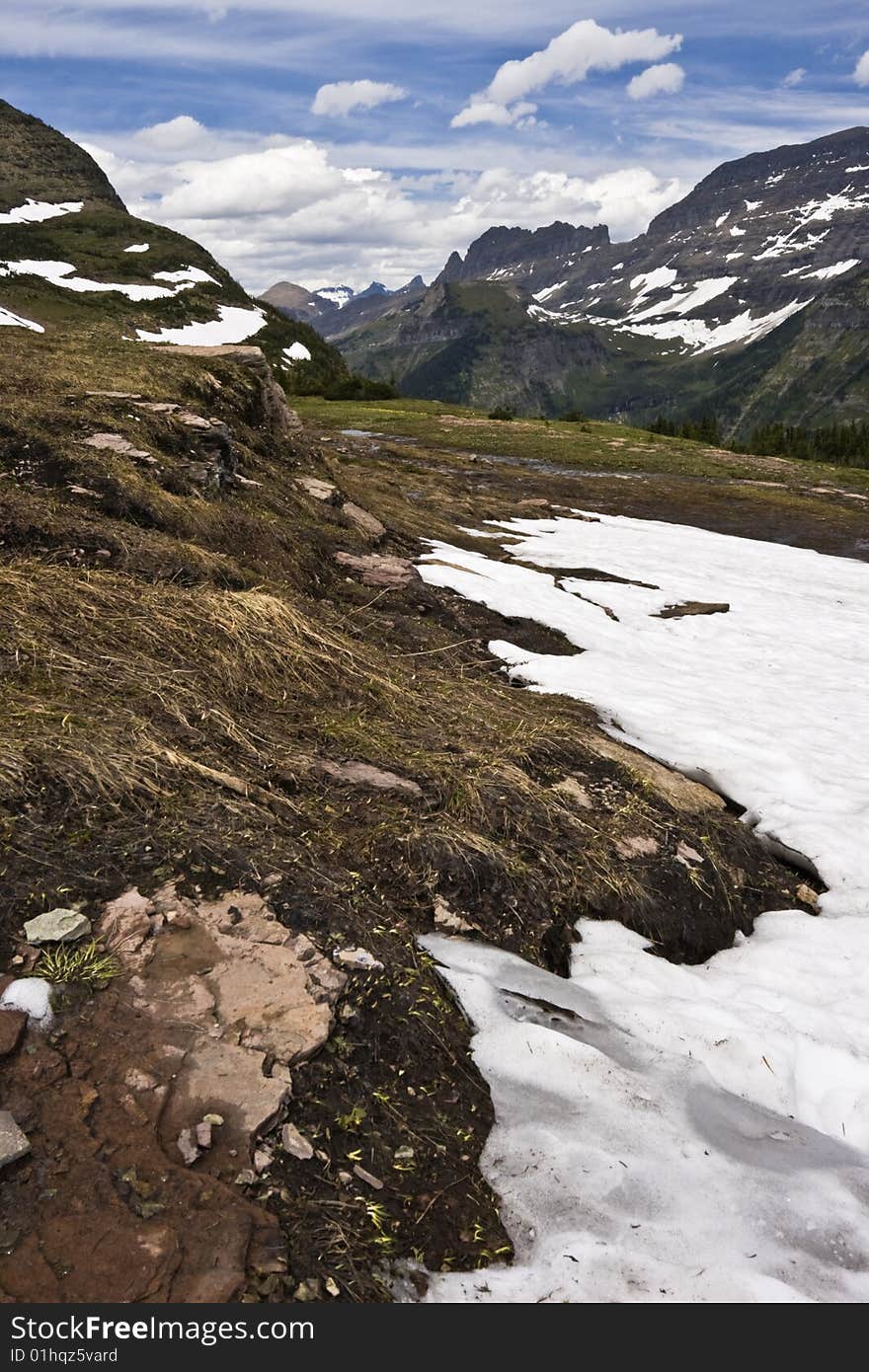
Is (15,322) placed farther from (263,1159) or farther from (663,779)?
(263,1159)

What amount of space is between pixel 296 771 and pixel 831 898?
4.80 meters

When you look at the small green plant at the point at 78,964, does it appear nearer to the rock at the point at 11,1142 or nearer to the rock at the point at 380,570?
the rock at the point at 11,1142

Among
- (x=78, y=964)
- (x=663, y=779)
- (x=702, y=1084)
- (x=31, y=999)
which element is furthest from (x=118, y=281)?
(x=702, y=1084)

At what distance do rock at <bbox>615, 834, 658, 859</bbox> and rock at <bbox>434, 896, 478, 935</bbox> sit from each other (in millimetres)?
1702

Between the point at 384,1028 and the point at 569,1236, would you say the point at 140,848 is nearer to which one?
the point at 384,1028

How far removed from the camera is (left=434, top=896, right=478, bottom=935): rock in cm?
528

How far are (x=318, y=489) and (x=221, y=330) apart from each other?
4031 inches

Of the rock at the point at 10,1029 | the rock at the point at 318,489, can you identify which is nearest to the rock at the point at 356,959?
the rock at the point at 10,1029

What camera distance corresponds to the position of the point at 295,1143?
3455mm

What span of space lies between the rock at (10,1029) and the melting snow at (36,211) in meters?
157

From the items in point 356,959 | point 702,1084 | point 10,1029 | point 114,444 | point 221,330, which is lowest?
point 702,1084

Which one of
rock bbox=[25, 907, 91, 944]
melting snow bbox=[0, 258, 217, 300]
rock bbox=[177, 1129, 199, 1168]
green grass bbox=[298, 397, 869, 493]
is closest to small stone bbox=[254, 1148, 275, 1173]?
rock bbox=[177, 1129, 199, 1168]

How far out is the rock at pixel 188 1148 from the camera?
3.27m

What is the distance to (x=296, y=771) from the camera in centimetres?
616
